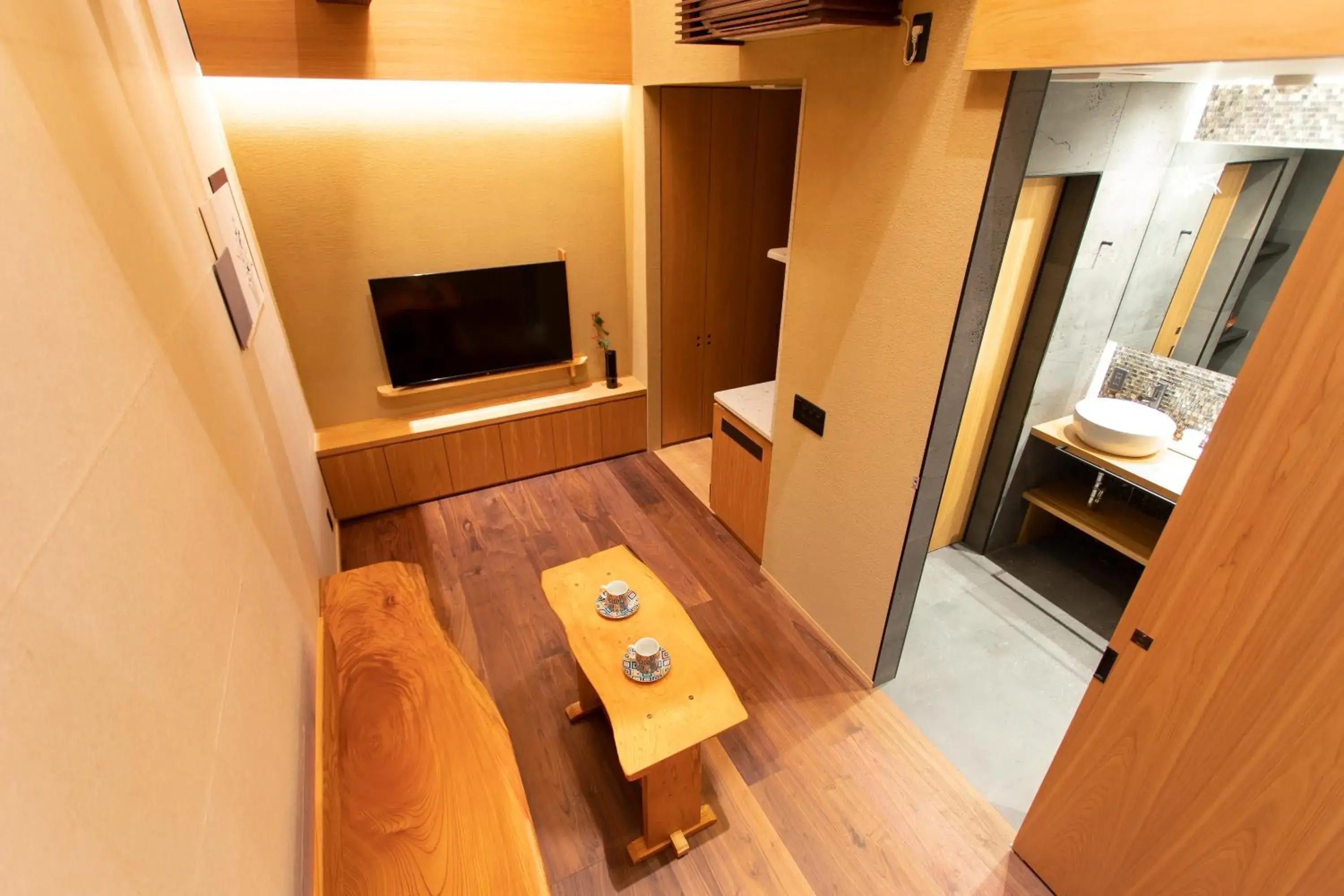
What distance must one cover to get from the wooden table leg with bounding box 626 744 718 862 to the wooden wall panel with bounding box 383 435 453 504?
2385mm

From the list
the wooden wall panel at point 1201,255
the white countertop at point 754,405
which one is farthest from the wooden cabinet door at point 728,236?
the wooden wall panel at point 1201,255

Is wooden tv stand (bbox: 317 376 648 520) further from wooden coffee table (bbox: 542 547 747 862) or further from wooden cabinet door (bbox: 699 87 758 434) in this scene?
wooden coffee table (bbox: 542 547 747 862)

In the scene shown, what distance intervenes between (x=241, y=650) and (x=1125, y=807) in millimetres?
2099

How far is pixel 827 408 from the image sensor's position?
2352 mm

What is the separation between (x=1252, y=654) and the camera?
47.9 inches

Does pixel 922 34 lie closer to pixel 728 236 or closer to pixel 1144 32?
pixel 1144 32

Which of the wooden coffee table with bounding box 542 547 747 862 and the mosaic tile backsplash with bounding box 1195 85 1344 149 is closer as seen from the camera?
the wooden coffee table with bounding box 542 547 747 862

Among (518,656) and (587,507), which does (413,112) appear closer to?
(587,507)

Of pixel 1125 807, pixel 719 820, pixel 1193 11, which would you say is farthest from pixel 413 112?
pixel 1125 807

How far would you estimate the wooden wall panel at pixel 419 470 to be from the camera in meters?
3.49

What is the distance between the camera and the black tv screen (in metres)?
3.34

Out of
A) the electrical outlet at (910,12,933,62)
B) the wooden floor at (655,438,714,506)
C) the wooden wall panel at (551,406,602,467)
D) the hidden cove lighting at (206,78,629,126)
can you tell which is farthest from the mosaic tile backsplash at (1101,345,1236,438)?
the hidden cove lighting at (206,78,629,126)

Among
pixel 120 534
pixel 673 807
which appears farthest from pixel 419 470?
pixel 120 534

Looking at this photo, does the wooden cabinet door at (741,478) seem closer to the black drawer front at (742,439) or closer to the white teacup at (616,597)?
the black drawer front at (742,439)
